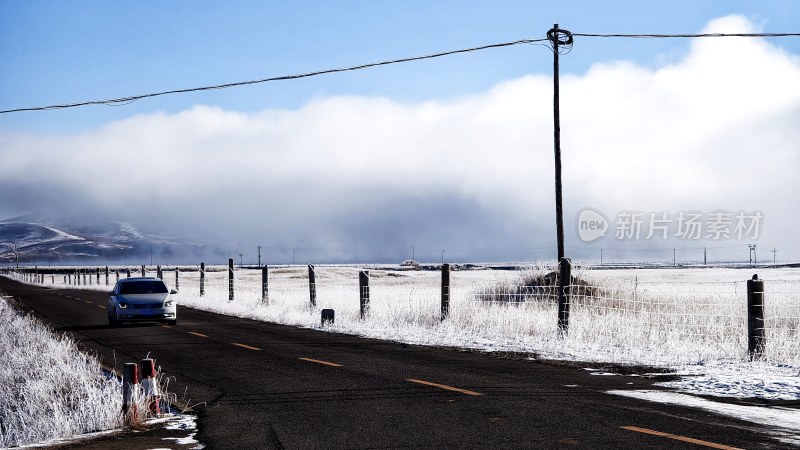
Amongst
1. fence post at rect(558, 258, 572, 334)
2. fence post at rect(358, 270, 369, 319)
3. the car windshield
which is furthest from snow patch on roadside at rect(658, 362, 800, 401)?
the car windshield

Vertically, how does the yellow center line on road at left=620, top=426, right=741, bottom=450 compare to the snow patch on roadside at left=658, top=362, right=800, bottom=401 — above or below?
above

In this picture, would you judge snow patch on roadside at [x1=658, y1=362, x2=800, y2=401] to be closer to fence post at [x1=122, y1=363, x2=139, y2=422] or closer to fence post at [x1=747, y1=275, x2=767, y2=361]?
fence post at [x1=747, y1=275, x2=767, y2=361]

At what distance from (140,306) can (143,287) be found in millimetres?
1572

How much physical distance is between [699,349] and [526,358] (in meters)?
3.15

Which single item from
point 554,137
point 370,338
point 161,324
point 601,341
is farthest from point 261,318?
point 601,341

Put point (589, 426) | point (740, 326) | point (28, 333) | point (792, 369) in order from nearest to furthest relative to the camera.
Answer: point (589, 426), point (792, 369), point (28, 333), point (740, 326)

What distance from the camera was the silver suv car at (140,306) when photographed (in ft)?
78.9

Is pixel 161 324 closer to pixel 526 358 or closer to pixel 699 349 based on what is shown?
pixel 526 358

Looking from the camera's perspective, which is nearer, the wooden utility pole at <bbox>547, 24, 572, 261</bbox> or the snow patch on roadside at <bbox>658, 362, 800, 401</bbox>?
the snow patch on roadside at <bbox>658, 362, 800, 401</bbox>

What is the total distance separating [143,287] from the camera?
25.7 meters

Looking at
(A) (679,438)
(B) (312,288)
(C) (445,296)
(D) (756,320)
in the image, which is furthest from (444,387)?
(B) (312,288)

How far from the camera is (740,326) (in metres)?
19.8

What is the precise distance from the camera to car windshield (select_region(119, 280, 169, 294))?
989 inches

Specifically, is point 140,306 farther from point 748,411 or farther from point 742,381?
point 748,411
